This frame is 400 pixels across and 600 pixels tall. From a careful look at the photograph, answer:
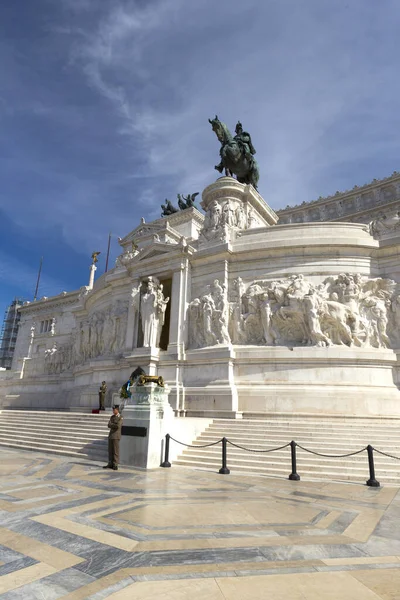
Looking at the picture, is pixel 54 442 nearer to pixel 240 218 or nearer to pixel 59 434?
pixel 59 434

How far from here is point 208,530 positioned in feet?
19.3

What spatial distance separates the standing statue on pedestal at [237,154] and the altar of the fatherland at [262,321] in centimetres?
811

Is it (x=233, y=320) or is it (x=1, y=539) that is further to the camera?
(x=233, y=320)

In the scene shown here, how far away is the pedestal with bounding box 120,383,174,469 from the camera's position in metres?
12.1

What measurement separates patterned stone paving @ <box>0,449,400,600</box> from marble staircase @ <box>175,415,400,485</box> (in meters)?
1.43

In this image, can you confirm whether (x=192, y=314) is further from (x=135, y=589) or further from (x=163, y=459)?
(x=135, y=589)

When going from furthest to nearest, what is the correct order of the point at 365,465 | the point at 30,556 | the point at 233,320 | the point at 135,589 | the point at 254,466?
the point at 233,320
the point at 254,466
the point at 365,465
the point at 30,556
the point at 135,589

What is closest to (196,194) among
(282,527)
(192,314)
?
(192,314)

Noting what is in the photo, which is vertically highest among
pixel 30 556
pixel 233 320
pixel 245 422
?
pixel 233 320

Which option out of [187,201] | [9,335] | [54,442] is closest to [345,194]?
[187,201]

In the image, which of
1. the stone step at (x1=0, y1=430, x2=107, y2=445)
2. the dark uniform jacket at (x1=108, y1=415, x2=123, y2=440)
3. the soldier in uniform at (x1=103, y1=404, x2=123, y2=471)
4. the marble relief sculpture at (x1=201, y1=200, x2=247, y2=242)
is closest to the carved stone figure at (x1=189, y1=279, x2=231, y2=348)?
the marble relief sculpture at (x1=201, y1=200, x2=247, y2=242)

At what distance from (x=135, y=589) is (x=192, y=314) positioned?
1741 centimetres

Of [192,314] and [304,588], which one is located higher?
[192,314]

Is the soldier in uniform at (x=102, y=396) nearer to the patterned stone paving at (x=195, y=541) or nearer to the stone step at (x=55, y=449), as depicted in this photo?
the stone step at (x=55, y=449)
